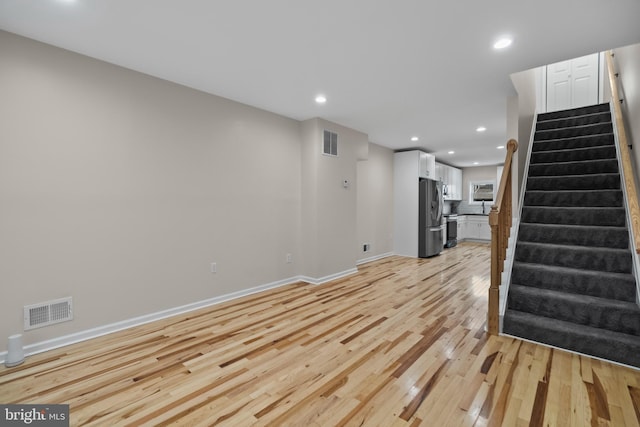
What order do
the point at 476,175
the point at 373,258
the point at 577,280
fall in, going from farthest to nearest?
1. the point at 476,175
2. the point at 373,258
3. the point at 577,280

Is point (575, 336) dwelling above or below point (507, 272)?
below

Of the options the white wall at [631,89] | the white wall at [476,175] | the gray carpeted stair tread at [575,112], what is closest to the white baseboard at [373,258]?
the gray carpeted stair tread at [575,112]

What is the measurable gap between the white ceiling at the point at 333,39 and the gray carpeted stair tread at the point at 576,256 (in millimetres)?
1798

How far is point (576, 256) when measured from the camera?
2762 mm

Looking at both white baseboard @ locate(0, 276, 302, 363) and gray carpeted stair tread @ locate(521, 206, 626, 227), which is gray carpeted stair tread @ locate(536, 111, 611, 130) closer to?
gray carpeted stair tread @ locate(521, 206, 626, 227)

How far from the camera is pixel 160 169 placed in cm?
296

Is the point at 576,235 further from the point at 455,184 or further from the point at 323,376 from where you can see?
the point at 455,184

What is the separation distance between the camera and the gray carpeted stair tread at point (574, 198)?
314cm

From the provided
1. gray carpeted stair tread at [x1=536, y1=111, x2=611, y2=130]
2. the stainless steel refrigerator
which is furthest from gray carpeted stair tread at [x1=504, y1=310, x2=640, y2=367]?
the stainless steel refrigerator

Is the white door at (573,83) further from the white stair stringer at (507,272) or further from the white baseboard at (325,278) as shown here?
the white baseboard at (325,278)

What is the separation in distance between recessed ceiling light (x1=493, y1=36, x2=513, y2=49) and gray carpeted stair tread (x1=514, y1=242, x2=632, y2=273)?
200cm

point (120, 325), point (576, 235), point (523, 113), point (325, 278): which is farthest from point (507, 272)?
point (120, 325)

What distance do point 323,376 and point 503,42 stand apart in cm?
294

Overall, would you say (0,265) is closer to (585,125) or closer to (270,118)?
(270,118)
